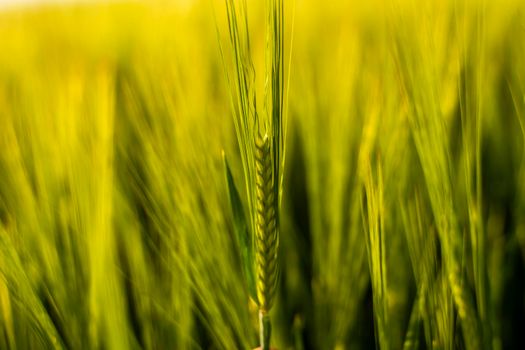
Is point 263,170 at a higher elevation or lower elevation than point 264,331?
higher

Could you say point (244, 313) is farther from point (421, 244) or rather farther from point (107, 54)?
point (107, 54)

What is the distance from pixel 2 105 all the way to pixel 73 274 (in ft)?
1.53

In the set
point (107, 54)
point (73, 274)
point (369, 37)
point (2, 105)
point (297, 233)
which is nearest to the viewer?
point (73, 274)

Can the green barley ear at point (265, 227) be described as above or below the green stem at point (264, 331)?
above

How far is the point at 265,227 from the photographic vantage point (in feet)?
1.17

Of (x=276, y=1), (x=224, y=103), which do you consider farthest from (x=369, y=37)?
(x=276, y=1)

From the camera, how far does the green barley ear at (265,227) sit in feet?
1.15

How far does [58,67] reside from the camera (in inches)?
38.6

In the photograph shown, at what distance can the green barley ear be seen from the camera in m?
0.35

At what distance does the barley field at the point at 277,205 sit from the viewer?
0.41m

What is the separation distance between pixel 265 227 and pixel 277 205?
0.7 inches

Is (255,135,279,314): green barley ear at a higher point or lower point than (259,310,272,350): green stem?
higher

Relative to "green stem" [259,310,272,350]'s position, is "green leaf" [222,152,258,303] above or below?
above

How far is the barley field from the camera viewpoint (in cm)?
41
